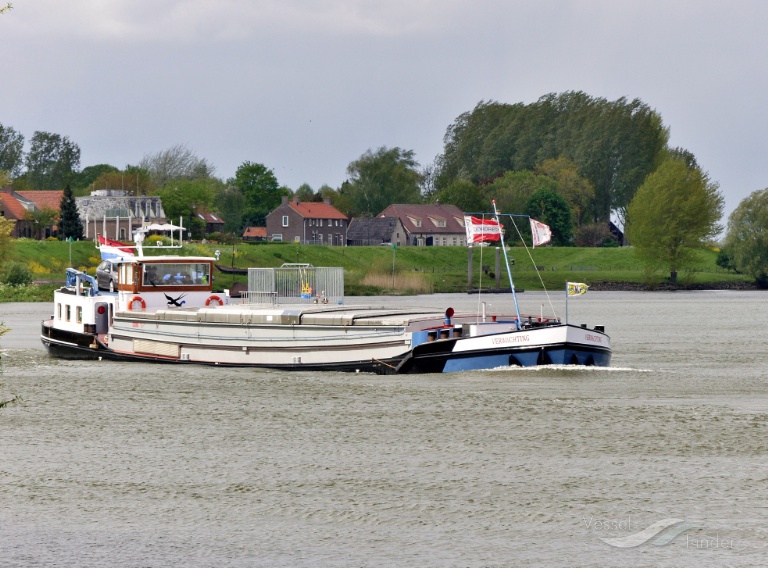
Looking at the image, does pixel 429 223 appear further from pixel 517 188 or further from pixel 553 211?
Result: pixel 553 211

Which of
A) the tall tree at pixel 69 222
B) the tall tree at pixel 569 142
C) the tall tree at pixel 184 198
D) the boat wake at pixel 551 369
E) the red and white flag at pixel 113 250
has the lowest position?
the boat wake at pixel 551 369

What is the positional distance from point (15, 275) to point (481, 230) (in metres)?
68.9

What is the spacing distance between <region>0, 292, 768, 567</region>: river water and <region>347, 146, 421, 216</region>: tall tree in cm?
14750

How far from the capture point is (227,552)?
17922 millimetres

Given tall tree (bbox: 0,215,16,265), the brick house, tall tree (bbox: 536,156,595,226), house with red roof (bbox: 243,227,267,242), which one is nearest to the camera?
tall tree (bbox: 0,215,16,265)

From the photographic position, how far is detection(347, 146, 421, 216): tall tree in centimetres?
18750

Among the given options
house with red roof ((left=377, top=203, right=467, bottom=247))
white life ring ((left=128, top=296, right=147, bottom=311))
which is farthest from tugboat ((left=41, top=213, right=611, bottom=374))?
house with red roof ((left=377, top=203, right=467, bottom=247))

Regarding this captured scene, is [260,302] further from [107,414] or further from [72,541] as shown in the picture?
[72,541]

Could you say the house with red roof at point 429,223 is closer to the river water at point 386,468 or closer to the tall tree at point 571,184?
the tall tree at point 571,184

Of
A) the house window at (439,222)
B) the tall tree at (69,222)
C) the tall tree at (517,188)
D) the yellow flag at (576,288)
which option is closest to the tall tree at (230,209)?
the house window at (439,222)

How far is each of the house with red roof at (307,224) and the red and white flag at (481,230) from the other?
13324cm

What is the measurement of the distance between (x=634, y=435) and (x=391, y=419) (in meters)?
5.95

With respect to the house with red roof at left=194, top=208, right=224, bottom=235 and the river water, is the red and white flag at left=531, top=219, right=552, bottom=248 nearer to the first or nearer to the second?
the river water

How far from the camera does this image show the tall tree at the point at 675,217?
411 ft
